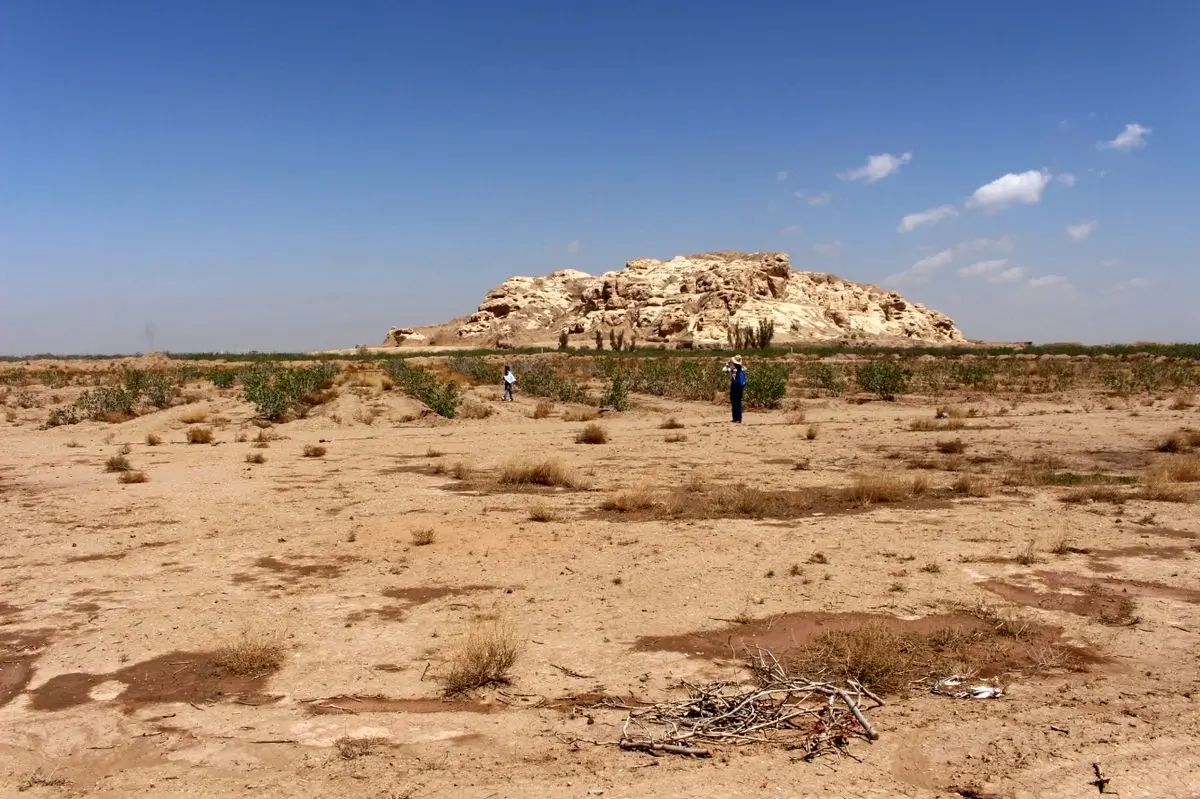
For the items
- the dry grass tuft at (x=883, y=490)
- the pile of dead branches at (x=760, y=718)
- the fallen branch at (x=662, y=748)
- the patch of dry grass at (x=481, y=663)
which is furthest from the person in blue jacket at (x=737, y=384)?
the fallen branch at (x=662, y=748)

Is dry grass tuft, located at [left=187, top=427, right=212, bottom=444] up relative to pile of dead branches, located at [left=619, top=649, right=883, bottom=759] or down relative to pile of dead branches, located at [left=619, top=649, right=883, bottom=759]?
up

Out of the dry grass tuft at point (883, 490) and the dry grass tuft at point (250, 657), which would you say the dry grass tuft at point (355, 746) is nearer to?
the dry grass tuft at point (250, 657)

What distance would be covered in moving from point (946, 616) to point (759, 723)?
2666mm

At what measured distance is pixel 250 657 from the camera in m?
5.89

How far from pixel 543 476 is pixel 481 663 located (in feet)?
26.3

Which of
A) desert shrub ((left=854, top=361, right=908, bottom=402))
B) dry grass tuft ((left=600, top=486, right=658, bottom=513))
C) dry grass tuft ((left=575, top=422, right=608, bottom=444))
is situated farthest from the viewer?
desert shrub ((left=854, top=361, right=908, bottom=402))

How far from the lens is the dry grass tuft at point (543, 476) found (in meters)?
13.4

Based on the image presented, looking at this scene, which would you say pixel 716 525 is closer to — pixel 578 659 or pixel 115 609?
pixel 578 659

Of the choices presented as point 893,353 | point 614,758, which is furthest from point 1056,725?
point 893,353

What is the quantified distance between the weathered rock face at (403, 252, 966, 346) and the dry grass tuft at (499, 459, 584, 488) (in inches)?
3034

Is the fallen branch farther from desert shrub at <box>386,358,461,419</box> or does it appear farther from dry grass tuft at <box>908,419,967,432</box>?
desert shrub at <box>386,358,461,419</box>

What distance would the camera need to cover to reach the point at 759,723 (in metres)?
4.79

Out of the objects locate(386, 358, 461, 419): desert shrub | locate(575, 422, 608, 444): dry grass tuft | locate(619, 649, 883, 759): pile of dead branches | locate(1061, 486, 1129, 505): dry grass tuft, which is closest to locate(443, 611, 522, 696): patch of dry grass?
locate(619, 649, 883, 759): pile of dead branches

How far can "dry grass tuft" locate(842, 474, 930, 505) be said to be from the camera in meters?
11.3
